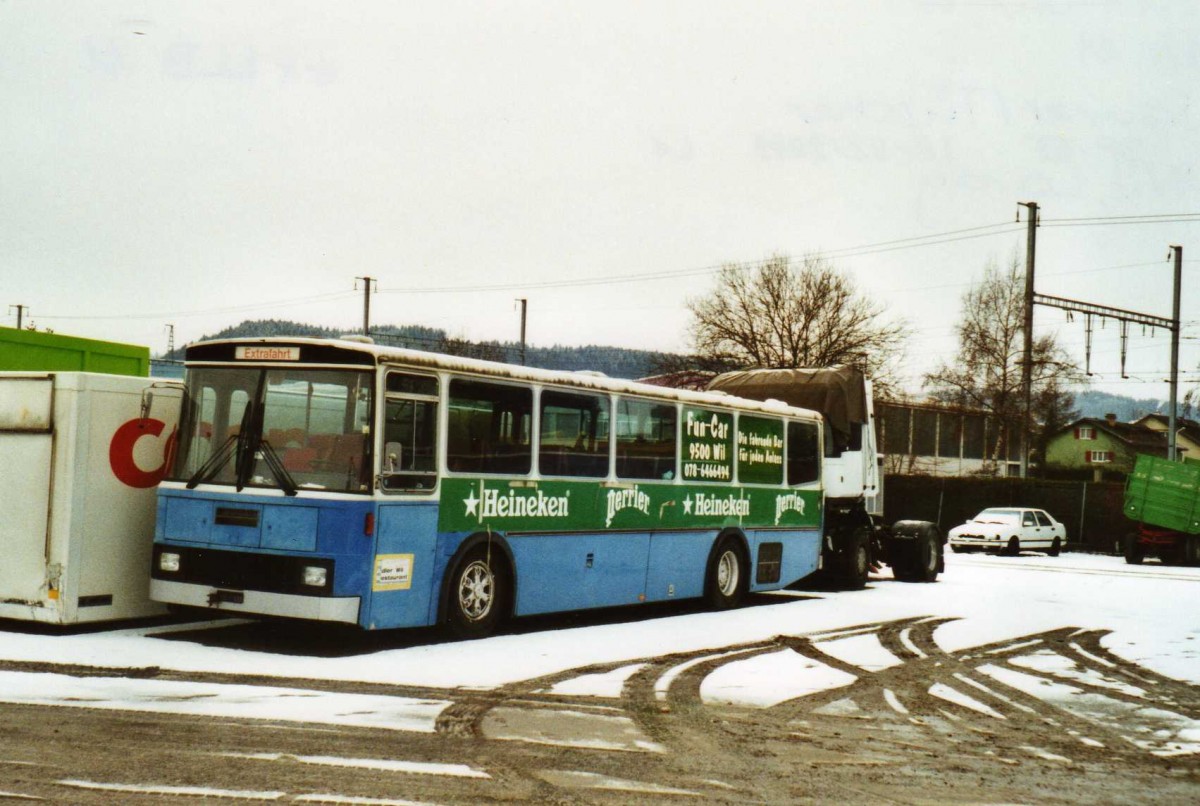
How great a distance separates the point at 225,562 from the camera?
471 inches

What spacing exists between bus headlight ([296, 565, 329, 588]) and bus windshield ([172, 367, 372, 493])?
2.18 ft

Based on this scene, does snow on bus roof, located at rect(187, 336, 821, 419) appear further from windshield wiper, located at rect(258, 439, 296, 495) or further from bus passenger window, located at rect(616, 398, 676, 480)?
Answer: windshield wiper, located at rect(258, 439, 296, 495)

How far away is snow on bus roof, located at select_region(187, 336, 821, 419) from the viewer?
39.3 ft

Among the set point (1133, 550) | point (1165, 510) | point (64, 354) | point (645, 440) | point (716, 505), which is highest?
point (64, 354)

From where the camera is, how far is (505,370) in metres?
13.5

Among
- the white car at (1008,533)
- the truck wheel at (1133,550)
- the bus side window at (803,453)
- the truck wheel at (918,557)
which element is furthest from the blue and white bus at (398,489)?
the white car at (1008,533)

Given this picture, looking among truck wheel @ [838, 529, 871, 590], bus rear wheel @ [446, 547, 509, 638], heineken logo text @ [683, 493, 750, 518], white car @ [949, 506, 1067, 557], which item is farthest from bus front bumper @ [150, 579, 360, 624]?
white car @ [949, 506, 1067, 557]

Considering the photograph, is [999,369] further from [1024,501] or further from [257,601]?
[257,601]

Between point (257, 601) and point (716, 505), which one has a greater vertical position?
point (716, 505)

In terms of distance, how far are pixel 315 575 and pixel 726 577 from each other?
7520mm

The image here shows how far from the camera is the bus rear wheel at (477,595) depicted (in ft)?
42.2

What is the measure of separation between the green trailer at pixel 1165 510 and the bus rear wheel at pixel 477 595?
27180 millimetres

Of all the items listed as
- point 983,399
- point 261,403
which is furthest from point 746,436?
point 983,399

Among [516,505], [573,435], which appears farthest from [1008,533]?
[516,505]
